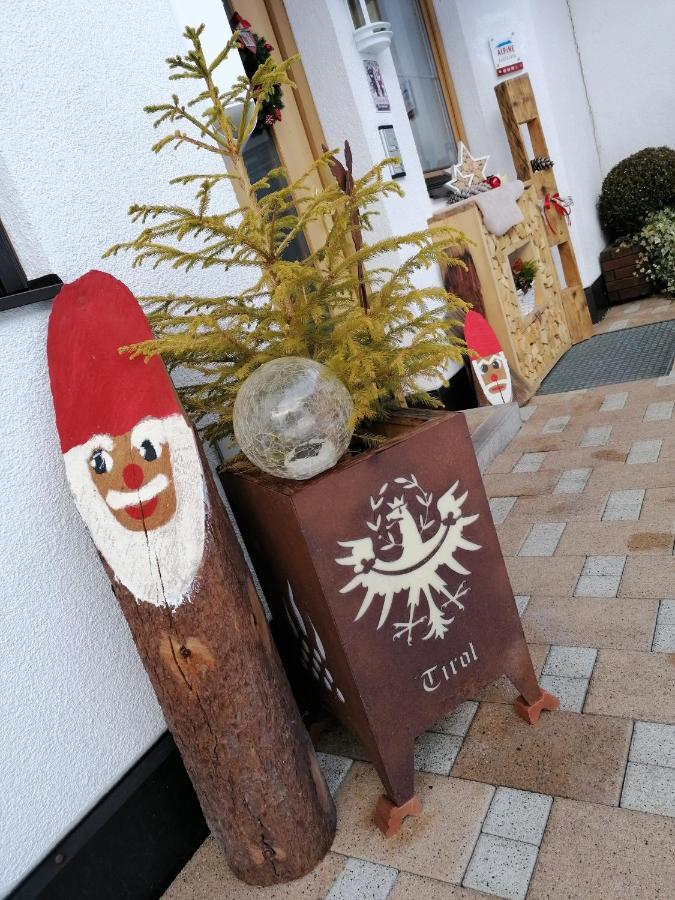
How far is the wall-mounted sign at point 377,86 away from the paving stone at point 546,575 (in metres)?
2.82

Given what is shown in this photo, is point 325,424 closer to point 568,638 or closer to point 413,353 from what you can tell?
point 413,353

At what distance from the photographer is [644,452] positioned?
3223 millimetres

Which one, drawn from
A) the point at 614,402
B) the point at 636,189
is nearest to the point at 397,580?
the point at 614,402

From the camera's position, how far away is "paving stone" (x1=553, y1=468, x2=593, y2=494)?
3.11 m

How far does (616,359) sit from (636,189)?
2.30 m

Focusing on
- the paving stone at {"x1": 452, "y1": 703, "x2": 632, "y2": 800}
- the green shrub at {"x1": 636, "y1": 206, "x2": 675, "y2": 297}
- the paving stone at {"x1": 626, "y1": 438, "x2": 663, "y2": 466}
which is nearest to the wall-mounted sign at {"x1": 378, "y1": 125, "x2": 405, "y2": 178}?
the paving stone at {"x1": 626, "y1": 438, "x2": 663, "y2": 466}

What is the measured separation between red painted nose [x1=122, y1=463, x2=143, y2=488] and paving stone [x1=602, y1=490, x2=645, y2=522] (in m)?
1.97

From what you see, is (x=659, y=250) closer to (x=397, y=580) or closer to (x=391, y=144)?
(x=391, y=144)

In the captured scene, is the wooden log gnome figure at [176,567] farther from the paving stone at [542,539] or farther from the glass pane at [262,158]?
the glass pane at [262,158]

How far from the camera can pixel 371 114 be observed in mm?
3896

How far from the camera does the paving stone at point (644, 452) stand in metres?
3.15

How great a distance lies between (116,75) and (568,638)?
7.04 feet

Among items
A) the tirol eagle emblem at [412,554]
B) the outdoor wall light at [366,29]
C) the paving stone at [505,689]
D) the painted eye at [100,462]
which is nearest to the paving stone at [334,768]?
the paving stone at [505,689]

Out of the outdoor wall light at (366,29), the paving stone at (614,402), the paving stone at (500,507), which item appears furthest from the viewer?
the paving stone at (614,402)
